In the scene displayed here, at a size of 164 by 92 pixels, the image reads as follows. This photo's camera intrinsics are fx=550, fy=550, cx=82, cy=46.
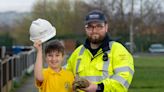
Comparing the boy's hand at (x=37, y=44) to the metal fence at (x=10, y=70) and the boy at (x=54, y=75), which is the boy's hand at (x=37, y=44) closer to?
the boy at (x=54, y=75)

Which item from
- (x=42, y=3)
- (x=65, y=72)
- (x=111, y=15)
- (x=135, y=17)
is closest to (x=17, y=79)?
(x=65, y=72)

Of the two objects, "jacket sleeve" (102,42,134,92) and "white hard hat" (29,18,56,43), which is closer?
"jacket sleeve" (102,42,134,92)

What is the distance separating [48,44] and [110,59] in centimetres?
70

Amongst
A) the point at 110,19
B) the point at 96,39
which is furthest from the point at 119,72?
the point at 110,19

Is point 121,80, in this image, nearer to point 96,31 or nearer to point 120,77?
point 120,77

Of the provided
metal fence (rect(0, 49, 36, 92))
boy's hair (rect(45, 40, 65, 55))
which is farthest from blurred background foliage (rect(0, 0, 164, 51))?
boy's hair (rect(45, 40, 65, 55))

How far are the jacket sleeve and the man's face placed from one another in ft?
0.59

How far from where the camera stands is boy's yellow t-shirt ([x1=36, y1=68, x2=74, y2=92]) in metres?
5.47

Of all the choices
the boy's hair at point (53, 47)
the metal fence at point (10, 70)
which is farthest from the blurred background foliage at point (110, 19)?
the boy's hair at point (53, 47)

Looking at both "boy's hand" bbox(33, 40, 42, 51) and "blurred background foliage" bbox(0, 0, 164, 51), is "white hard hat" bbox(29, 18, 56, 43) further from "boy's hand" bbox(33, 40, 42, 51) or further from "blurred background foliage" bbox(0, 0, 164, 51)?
"blurred background foliage" bbox(0, 0, 164, 51)

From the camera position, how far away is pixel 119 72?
5066 millimetres

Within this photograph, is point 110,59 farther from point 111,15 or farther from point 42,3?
point 42,3

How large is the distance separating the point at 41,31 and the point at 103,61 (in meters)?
0.65

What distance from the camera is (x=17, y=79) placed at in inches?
877
